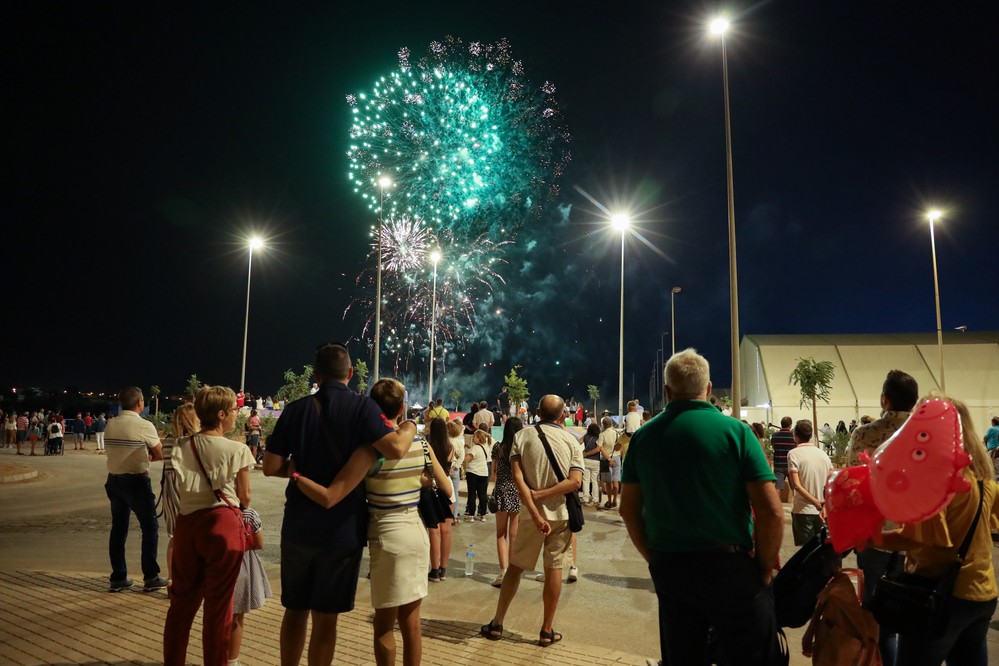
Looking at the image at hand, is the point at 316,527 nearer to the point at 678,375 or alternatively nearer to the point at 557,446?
the point at 678,375

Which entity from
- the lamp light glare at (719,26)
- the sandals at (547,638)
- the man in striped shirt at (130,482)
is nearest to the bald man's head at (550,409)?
the sandals at (547,638)

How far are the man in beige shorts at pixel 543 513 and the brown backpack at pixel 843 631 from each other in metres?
2.24

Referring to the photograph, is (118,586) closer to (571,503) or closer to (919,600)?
(571,503)

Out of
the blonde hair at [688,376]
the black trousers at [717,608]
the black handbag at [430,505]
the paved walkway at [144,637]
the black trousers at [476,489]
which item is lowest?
the paved walkway at [144,637]

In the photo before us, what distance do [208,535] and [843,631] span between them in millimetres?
3665

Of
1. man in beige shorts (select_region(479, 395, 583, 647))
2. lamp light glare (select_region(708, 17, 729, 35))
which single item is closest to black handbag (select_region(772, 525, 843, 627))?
man in beige shorts (select_region(479, 395, 583, 647))

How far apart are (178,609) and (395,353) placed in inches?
1780

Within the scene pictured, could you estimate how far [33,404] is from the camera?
53938 mm

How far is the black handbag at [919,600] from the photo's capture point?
3.14 metres

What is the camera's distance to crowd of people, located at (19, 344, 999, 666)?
3104mm

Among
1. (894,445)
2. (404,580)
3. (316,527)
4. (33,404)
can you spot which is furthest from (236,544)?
(33,404)

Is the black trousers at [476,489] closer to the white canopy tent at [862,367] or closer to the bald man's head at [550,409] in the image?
the bald man's head at [550,409]

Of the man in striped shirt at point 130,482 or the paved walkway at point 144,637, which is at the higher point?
the man in striped shirt at point 130,482

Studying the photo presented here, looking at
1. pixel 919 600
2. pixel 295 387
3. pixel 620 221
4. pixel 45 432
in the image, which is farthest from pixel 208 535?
pixel 295 387
